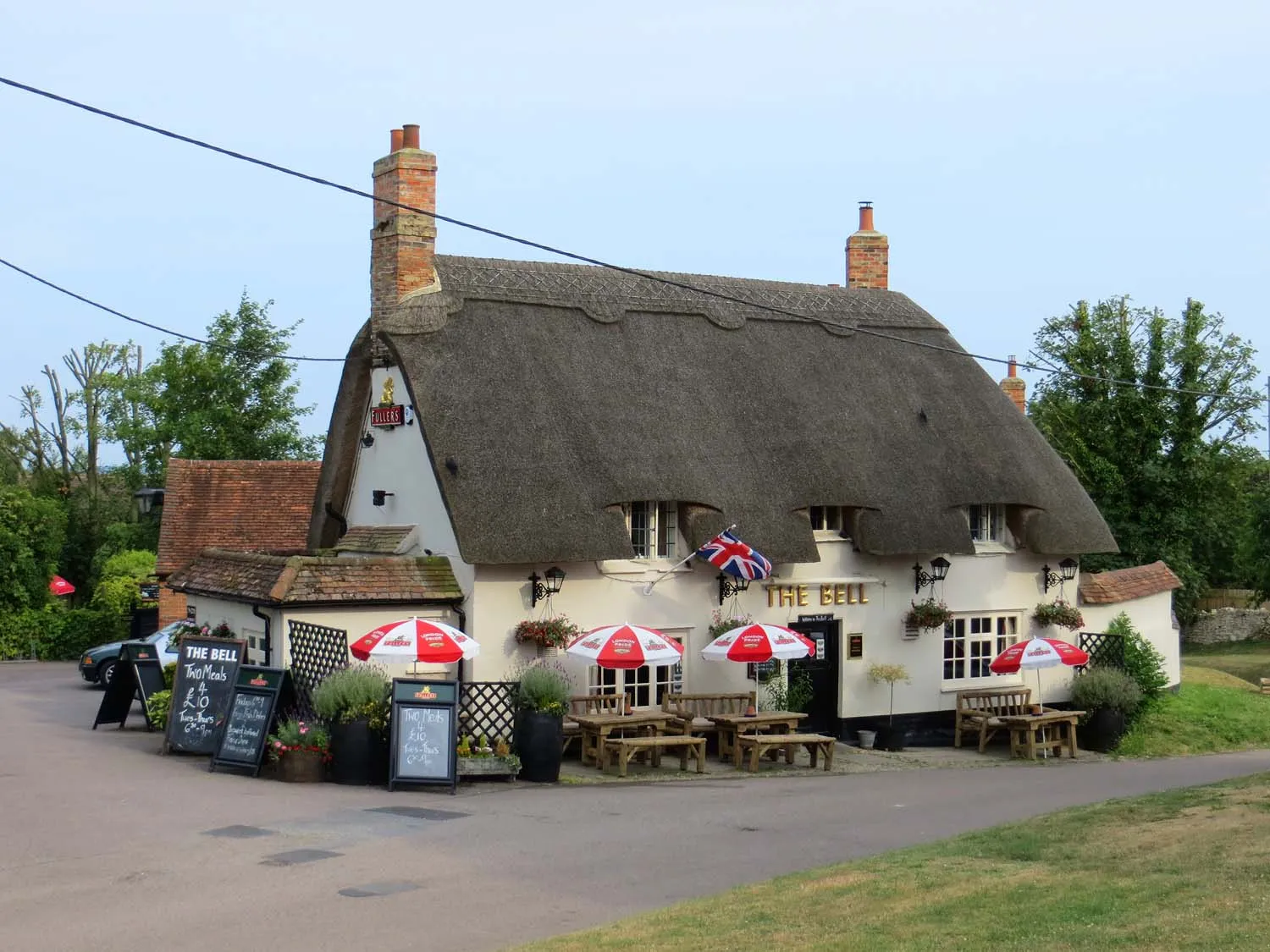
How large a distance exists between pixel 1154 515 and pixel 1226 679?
11.1 m

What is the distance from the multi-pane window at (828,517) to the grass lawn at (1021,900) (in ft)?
34.5

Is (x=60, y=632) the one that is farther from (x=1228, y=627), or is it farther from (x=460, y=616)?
(x=1228, y=627)

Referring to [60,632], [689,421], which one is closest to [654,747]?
[689,421]

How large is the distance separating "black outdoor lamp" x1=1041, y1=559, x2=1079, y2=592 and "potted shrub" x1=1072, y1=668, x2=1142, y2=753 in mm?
1681

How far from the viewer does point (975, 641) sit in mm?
25891

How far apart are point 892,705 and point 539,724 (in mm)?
7734

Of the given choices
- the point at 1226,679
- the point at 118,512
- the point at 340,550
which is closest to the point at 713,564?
the point at 340,550

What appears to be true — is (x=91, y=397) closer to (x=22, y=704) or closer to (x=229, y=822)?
(x=22, y=704)

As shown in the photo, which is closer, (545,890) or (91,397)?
(545,890)

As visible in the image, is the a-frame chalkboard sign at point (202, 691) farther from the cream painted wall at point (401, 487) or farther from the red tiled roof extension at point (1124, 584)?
the red tiled roof extension at point (1124, 584)

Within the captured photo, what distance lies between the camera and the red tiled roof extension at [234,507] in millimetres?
35875

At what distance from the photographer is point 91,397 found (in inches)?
2420

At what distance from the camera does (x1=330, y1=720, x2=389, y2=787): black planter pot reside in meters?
18.4

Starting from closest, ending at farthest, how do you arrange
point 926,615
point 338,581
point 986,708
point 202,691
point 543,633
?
point 202,691, point 338,581, point 543,633, point 926,615, point 986,708
